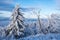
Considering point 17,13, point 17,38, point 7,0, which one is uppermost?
point 7,0

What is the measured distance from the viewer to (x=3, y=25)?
149 cm

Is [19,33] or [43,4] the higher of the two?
[43,4]

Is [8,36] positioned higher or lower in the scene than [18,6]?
lower

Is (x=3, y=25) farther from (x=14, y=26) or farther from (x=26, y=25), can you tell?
(x=26, y=25)

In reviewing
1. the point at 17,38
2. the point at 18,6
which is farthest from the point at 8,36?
the point at 18,6

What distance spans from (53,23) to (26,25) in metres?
0.31

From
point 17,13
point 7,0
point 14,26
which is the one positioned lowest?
point 14,26

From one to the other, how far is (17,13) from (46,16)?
330 mm

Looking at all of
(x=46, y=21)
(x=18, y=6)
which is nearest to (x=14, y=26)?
(x=18, y=6)

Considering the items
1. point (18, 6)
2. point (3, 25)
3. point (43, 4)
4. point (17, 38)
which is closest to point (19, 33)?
point (17, 38)

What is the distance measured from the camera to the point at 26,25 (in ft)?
4.93

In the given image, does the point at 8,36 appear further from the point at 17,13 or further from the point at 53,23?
the point at 53,23

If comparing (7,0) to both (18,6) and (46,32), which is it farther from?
(46,32)

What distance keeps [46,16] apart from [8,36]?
48 cm
